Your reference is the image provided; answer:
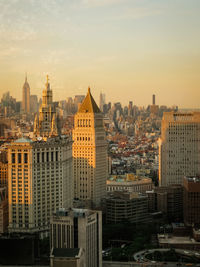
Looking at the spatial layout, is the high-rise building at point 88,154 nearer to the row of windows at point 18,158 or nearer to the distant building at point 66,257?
the row of windows at point 18,158

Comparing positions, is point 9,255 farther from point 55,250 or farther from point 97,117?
point 97,117

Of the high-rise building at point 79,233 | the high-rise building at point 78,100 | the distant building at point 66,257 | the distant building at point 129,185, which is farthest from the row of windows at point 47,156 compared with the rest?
the distant building at point 129,185

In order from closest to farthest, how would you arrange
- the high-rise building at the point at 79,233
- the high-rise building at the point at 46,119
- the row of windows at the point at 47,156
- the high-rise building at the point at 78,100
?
the high-rise building at the point at 79,233, the row of windows at the point at 47,156, the high-rise building at the point at 46,119, the high-rise building at the point at 78,100

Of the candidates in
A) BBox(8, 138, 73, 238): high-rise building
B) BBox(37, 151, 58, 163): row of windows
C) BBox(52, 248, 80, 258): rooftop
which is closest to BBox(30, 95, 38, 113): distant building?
BBox(8, 138, 73, 238): high-rise building

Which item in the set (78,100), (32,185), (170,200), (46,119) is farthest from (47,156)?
(170,200)

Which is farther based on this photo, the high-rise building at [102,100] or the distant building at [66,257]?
the high-rise building at [102,100]

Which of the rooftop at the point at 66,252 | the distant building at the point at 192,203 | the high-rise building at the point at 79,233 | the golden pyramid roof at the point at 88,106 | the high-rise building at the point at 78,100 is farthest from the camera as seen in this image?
the golden pyramid roof at the point at 88,106
